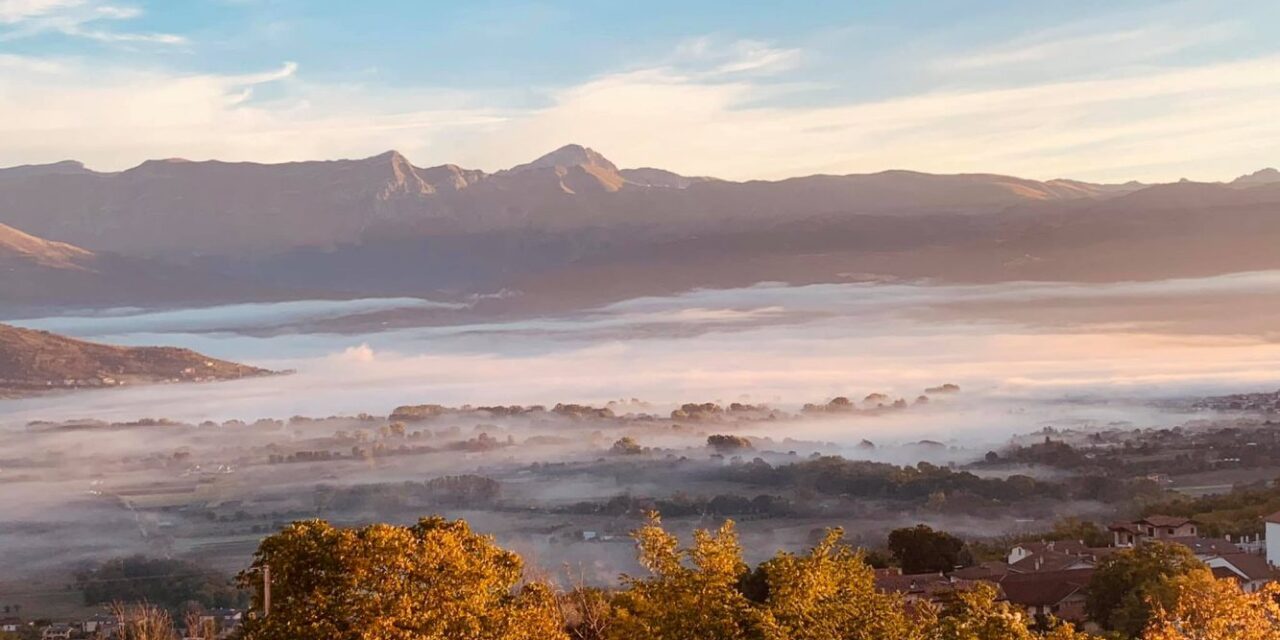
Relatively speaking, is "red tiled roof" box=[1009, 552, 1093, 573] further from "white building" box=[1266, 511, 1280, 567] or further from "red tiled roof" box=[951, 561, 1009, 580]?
"white building" box=[1266, 511, 1280, 567]

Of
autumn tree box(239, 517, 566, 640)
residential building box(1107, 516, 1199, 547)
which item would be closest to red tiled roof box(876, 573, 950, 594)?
residential building box(1107, 516, 1199, 547)

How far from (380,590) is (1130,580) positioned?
29920 millimetres

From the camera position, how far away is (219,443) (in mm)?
194625

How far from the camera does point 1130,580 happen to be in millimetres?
43312

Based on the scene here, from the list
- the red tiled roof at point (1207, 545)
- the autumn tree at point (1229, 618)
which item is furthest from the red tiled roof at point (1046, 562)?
the autumn tree at point (1229, 618)

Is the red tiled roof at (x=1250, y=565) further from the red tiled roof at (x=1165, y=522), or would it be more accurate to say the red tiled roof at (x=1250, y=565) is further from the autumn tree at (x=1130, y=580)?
the red tiled roof at (x=1165, y=522)

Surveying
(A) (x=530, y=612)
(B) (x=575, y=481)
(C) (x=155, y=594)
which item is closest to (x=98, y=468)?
(B) (x=575, y=481)

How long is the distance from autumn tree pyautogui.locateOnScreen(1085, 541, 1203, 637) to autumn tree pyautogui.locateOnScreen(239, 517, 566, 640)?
25028 millimetres

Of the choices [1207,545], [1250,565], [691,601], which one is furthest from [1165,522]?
[691,601]

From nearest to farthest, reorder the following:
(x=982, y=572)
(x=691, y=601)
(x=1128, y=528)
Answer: (x=691, y=601) < (x=982, y=572) < (x=1128, y=528)

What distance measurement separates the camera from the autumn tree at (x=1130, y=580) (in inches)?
1602

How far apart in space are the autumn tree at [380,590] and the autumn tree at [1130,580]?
82.1ft

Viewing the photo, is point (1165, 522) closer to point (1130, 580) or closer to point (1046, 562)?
point (1046, 562)

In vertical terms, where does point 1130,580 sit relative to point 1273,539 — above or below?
above
